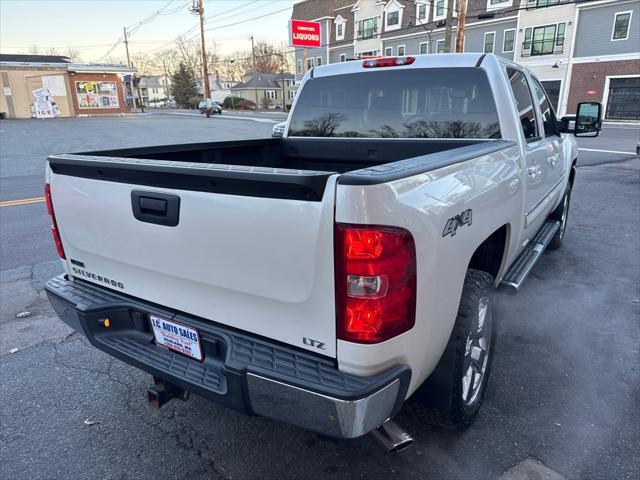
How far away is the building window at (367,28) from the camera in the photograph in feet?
150

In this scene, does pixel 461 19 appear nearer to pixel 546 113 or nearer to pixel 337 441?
pixel 546 113

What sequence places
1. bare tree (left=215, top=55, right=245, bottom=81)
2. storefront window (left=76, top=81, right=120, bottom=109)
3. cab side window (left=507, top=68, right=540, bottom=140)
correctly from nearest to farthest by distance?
cab side window (left=507, top=68, right=540, bottom=140), storefront window (left=76, top=81, right=120, bottom=109), bare tree (left=215, top=55, right=245, bottom=81)

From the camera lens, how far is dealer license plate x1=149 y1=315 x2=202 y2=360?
2.14 meters

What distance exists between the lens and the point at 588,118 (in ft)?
15.3

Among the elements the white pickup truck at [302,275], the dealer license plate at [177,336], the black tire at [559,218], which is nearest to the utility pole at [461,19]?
the black tire at [559,218]

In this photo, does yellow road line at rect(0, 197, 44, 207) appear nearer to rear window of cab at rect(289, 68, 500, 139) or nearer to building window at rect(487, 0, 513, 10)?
rear window of cab at rect(289, 68, 500, 139)

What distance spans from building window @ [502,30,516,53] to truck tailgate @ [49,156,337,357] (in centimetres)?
3963

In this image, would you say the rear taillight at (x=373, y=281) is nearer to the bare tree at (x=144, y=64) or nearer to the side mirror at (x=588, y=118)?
the side mirror at (x=588, y=118)

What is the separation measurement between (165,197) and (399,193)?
1.04m

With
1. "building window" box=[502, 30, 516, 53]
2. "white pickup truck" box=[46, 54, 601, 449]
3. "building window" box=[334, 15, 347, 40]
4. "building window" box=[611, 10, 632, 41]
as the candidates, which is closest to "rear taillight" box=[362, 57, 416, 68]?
"white pickup truck" box=[46, 54, 601, 449]

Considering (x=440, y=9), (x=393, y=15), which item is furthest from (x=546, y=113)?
(x=393, y=15)

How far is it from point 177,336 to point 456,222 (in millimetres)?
1383

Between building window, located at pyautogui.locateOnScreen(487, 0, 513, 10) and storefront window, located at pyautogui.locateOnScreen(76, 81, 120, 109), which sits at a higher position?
building window, located at pyautogui.locateOnScreen(487, 0, 513, 10)

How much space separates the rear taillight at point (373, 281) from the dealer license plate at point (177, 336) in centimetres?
75
